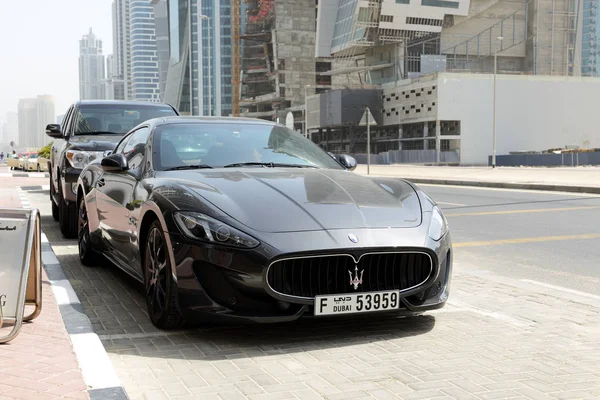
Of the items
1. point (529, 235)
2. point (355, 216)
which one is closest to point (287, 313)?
point (355, 216)

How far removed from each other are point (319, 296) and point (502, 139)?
75.1m

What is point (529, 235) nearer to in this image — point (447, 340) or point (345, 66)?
point (447, 340)

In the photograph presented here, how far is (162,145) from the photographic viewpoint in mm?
6000

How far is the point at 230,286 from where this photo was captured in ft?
15.0

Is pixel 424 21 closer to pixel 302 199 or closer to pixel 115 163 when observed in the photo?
pixel 115 163

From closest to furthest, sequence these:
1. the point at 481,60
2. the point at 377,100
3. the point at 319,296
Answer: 1. the point at 319,296
2. the point at 377,100
3. the point at 481,60

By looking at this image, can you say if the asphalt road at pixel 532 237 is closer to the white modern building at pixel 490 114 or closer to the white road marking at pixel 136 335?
the white road marking at pixel 136 335

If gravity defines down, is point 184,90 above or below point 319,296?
above

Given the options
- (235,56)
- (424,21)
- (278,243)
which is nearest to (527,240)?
(278,243)

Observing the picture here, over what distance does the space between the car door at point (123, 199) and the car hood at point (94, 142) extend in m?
2.80

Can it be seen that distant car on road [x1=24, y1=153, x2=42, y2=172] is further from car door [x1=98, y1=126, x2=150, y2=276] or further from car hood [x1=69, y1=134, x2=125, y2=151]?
car door [x1=98, y1=126, x2=150, y2=276]

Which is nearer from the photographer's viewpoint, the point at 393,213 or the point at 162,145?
the point at 393,213

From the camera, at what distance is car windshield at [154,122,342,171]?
5883 mm

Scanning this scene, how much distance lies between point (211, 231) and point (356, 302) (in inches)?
39.1
